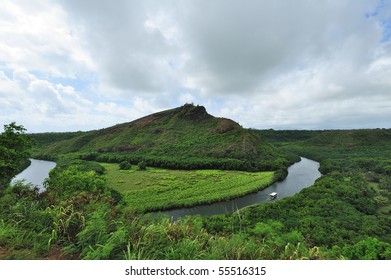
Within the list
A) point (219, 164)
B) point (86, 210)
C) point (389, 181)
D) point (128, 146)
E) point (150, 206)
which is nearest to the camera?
point (86, 210)

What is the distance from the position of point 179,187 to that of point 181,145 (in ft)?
136

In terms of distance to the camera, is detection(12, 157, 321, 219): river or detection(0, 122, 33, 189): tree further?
detection(12, 157, 321, 219): river

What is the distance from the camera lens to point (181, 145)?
8038 cm

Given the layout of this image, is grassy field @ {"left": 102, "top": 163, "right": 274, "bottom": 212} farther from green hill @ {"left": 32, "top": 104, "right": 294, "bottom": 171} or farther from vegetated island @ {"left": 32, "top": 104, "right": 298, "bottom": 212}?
green hill @ {"left": 32, "top": 104, "right": 294, "bottom": 171}

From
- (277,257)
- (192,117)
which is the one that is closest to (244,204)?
(277,257)

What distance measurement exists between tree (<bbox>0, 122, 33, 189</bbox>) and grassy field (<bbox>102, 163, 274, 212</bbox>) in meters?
12.2

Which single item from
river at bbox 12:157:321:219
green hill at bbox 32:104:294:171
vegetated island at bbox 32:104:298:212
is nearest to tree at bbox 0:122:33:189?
river at bbox 12:157:321:219

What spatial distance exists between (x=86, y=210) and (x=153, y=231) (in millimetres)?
1956

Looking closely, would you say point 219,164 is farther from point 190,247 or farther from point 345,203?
point 190,247

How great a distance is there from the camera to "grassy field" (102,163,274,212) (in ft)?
106

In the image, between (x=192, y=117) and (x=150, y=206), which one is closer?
(x=150, y=206)

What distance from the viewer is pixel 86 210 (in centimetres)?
566

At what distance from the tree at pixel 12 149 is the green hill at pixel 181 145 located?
126ft

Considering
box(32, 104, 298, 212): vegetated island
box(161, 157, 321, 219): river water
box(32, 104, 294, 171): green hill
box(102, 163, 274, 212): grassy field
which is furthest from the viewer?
box(32, 104, 294, 171): green hill
